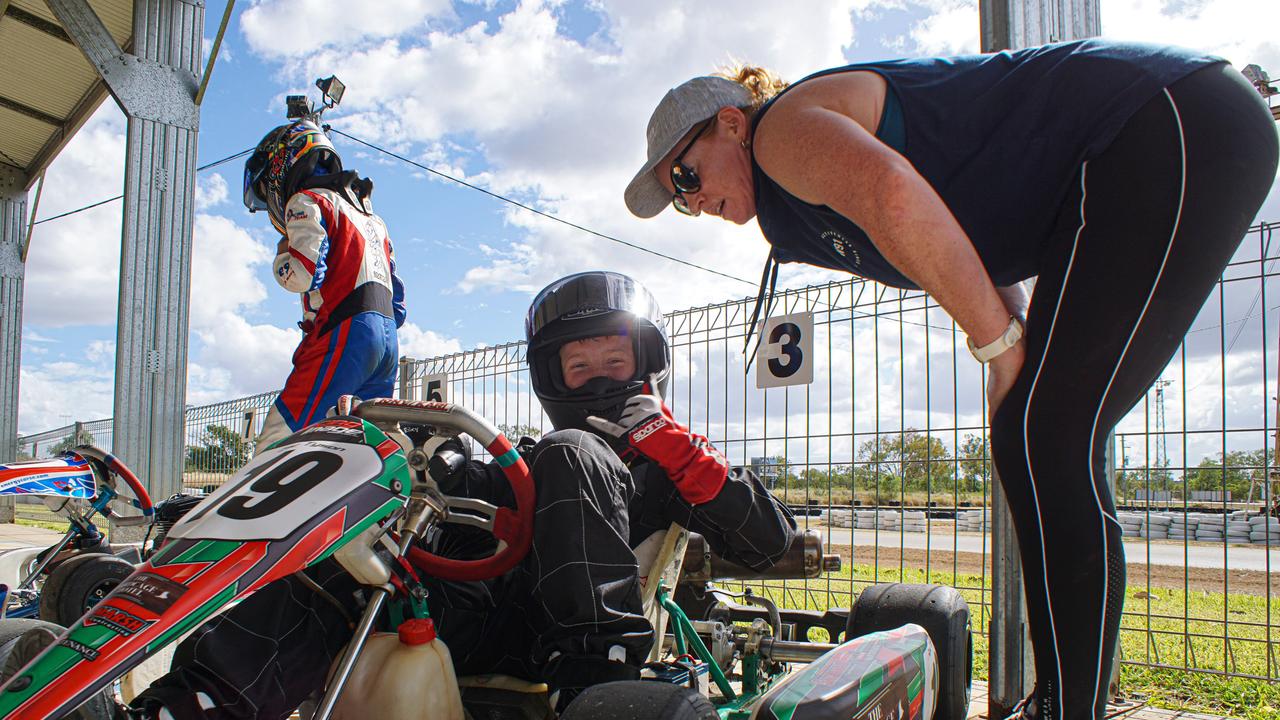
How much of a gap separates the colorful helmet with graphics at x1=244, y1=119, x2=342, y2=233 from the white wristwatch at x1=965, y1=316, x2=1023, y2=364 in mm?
2930

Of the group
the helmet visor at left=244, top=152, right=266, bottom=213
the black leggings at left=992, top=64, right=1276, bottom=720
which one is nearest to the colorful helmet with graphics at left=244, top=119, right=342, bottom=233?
the helmet visor at left=244, top=152, right=266, bottom=213

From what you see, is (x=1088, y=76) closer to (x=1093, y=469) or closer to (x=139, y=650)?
(x=1093, y=469)

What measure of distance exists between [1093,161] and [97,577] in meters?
3.33

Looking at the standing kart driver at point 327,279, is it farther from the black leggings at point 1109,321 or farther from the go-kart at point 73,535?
the black leggings at point 1109,321

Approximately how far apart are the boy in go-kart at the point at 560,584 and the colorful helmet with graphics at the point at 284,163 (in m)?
1.79

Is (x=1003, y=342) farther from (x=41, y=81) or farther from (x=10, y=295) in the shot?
(x=10, y=295)

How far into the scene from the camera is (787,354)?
3969mm

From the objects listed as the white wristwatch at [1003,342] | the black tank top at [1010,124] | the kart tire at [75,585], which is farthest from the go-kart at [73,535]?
the white wristwatch at [1003,342]

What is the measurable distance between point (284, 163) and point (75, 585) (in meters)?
1.78

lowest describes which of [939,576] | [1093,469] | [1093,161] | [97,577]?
[939,576]

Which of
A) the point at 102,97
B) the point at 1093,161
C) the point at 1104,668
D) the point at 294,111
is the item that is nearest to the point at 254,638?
the point at 1104,668

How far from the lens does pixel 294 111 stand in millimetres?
3924

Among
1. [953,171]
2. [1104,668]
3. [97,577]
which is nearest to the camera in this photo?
[1104,668]

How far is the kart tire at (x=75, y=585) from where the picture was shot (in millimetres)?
3027
